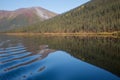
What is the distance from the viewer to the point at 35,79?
2712 cm

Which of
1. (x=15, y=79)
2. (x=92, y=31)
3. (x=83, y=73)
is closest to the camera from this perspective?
(x=15, y=79)

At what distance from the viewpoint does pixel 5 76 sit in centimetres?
2859

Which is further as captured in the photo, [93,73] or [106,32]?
[106,32]

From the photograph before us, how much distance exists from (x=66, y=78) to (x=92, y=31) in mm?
168300

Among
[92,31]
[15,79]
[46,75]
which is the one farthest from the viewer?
[92,31]

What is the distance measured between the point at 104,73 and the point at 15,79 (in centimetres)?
1354

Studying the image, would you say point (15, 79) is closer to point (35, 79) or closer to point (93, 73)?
point (35, 79)

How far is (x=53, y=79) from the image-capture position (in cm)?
2780

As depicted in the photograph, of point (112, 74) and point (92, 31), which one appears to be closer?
point (112, 74)

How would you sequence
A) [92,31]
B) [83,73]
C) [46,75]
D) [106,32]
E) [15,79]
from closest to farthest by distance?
[15,79], [46,75], [83,73], [106,32], [92,31]

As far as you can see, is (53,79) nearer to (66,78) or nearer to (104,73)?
(66,78)

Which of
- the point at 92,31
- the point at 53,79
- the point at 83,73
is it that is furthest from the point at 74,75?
the point at 92,31

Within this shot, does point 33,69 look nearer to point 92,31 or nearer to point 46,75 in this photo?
point 46,75

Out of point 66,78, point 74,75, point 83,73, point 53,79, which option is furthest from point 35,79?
point 83,73
